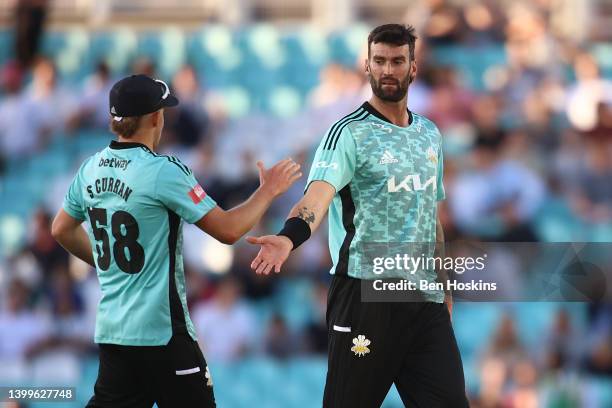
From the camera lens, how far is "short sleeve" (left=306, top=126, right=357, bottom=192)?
18.4ft

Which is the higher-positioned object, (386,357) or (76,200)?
(76,200)

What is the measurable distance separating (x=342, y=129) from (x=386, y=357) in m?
1.12

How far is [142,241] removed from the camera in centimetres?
541

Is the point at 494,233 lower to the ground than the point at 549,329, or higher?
higher

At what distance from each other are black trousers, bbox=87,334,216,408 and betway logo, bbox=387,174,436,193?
1207mm

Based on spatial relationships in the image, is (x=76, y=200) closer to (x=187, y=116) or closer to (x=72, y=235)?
(x=72, y=235)

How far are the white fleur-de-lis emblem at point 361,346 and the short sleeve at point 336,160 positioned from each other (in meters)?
0.73

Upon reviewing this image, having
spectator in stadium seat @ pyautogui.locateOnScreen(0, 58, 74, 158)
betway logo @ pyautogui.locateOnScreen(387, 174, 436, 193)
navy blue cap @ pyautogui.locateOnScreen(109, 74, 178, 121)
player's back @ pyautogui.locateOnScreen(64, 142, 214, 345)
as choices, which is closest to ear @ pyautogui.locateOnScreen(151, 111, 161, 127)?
navy blue cap @ pyautogui.locateOnScreen(109, 74, 178, 121)

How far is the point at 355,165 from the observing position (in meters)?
5.75

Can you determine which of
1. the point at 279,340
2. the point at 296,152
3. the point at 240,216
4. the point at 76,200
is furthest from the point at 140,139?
the point at 296,152

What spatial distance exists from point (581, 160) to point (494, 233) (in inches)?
54.2

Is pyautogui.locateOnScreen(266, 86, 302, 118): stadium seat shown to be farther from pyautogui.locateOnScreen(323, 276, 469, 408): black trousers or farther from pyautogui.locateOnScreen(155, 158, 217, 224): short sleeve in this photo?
pyautogui.locateOnScreen(155, 158, 217, 224): short sleeve

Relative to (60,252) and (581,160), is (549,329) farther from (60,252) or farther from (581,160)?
(60,252)

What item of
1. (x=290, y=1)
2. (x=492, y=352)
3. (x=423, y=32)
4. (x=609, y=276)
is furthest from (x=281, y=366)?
(x=290, y=1)
